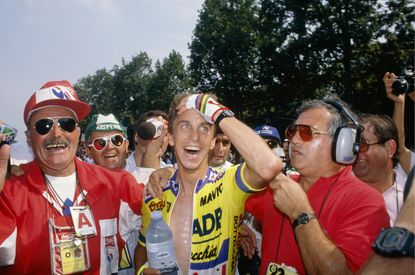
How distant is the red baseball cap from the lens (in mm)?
3334

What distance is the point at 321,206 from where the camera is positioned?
2812 millimetres

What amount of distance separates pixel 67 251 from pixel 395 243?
239cm

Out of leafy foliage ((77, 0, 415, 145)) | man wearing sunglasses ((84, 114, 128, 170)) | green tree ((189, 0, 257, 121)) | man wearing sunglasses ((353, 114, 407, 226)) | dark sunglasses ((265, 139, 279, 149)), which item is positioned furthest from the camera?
green tree ((189, 0, 257, 121))

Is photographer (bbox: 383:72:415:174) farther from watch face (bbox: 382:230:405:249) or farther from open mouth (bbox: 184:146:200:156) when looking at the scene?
watch face (bbox: 382:230:405:249)

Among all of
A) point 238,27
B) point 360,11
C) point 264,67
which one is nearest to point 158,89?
point 238,27

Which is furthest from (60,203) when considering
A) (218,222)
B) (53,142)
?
(218,222)

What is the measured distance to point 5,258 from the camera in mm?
2859

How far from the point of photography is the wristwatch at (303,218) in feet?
8.49

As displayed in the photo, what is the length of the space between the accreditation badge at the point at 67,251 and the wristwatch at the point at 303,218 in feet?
5.57

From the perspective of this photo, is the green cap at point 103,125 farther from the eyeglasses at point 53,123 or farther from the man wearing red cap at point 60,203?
the eyeglasses at point 53,123

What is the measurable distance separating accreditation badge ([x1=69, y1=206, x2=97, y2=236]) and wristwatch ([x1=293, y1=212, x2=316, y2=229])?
1.65m

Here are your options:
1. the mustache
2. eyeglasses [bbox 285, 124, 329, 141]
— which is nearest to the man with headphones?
eyeglasses [bbox 285, 124, 329, 141]

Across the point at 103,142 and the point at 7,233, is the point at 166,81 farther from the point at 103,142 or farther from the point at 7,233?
the point at 7,233

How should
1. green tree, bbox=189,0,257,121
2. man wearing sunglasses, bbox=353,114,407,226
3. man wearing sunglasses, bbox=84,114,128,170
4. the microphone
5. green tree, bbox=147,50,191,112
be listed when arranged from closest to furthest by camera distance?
man wearing sunglasses, bbox=353,114,407,226
the microphone
man wearing sunglasses, bbox=84,114,128,170
green tree, bbox=189,0,257,121
green tree, bbox=147,50,191,112
